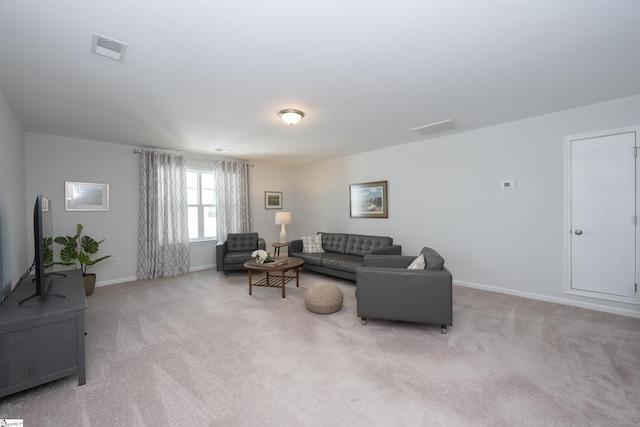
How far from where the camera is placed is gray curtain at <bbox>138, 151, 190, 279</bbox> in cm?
499

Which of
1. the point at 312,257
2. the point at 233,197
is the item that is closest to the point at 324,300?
the point at 312,257

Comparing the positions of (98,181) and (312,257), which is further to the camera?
(312,257)

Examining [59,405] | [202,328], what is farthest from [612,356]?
[59,405]

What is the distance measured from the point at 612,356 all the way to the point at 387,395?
6.74 feet

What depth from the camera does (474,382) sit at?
1.97 metres

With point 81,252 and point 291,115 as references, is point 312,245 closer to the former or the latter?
point 291,115

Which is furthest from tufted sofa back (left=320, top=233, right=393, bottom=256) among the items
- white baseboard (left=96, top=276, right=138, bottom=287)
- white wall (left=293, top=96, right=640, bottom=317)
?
white baseboard (left=96, top=276, right=138, bottom=287)

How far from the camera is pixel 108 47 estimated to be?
200 cm

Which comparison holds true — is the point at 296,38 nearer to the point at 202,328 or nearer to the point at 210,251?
the point at 202,328

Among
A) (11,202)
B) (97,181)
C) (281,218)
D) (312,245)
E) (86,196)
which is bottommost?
(312,245)

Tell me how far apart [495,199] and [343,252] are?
271 cm

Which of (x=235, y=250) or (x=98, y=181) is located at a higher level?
(x=98, y=181)

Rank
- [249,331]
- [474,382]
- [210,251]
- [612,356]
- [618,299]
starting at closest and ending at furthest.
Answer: [474,382] → [612,356] → [249,331] → [618,299] → [210,251]

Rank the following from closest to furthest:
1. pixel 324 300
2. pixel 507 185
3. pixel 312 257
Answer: pixel 324 300, pixel 507 185, pixel 312 257
